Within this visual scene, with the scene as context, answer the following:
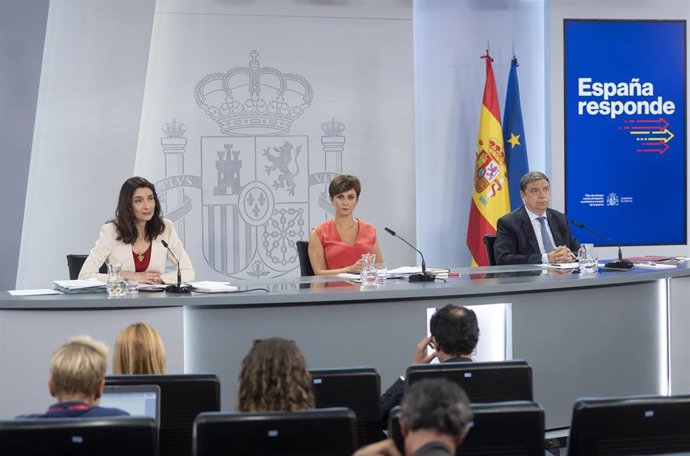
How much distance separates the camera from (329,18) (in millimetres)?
6969

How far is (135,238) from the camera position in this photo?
15.7 ft

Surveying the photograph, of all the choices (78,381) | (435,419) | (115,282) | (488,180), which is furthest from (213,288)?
(488,180)

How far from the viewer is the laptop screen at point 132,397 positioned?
8.47 ft

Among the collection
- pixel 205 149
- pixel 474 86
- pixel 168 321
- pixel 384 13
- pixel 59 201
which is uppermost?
pixel 384 13

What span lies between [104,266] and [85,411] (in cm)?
271

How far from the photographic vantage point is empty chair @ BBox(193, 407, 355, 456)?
205 centimetres

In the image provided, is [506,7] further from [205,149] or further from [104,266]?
[104,266]

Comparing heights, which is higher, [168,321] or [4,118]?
[4,118]

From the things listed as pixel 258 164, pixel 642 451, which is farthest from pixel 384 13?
pixel 642 451

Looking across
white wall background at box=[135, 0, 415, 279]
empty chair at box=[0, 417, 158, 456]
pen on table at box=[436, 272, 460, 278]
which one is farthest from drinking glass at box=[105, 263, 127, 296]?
white wall background at box=[135, 0, 415, 279]

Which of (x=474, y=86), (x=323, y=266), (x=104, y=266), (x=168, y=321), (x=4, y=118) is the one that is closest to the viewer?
(x=168, y=321)

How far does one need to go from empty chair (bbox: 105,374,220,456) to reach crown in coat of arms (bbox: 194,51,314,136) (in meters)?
4.28

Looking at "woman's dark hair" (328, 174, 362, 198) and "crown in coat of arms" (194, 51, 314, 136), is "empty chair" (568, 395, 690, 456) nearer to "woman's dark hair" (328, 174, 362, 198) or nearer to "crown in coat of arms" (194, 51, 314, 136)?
"woman's dark hair" (328, 174, 362, 198)

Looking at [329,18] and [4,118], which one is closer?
[4,118]
